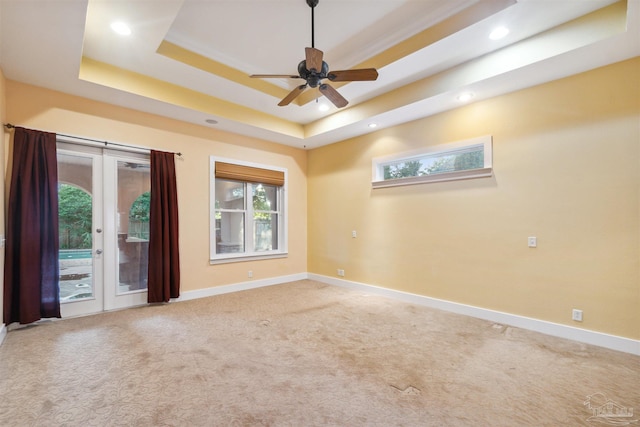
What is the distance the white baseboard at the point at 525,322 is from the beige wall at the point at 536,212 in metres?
0.06

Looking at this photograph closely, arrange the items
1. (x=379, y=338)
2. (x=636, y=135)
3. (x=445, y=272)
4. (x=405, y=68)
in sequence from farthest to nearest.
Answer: (x=445, y=272) < (x=405, y=68) < (x=379, y=338) < (x=636, y=135)

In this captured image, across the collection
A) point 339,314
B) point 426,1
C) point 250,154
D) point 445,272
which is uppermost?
point 426,1

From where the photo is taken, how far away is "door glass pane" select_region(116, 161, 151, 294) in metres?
3.98

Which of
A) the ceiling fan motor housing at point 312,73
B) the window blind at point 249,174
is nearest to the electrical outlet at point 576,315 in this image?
the ceiling fan motor housing at point 312,73

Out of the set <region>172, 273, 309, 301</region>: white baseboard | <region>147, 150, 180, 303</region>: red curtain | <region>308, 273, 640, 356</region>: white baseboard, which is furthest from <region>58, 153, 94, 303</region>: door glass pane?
<region>308, 273, 640, 356</region>: white baseboard

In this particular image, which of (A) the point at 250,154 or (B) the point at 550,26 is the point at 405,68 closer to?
(B) the point at 550,26

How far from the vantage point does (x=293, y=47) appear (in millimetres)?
3453

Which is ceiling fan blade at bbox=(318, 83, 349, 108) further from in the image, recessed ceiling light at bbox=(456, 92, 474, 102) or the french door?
the french door

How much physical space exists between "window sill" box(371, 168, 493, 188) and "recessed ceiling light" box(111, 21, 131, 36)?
12.5 feet

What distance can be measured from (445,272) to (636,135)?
2.42 meters

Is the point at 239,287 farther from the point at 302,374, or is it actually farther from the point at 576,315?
the point at 576,315

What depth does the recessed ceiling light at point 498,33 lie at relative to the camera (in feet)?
8.90

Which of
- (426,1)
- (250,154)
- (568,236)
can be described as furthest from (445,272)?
(250,154)

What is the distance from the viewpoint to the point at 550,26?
270 cm
